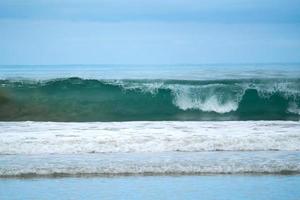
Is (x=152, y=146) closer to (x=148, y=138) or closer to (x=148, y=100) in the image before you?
(x=148, y=138)

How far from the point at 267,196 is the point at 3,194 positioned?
12.9ft

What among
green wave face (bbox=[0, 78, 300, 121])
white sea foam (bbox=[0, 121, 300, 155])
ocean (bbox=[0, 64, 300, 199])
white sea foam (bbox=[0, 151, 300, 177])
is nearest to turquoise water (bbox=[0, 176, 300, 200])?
ocean (bbox=[0, 64, 300, 199])

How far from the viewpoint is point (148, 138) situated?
14.3 m

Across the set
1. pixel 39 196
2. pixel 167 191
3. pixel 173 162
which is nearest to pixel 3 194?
pixel 39 196

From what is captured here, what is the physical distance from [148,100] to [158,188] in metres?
16.3

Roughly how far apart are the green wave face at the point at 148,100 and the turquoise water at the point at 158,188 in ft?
40.3

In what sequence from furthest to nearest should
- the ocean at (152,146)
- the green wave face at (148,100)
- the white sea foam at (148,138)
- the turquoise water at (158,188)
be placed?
the green wave face at (148,100)
the white sea foam at (148,138)
the ocean at (152,146)
the turquoise water at (158,188)

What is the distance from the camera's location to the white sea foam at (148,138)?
13398mm

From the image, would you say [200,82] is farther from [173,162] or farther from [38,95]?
[173,162]

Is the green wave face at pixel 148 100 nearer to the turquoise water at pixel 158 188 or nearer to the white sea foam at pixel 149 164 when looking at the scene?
the white sea foam at pixel 149 164

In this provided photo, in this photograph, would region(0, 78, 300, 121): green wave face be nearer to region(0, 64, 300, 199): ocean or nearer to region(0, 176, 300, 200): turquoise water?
region(0, 64, 300, 199): ocean

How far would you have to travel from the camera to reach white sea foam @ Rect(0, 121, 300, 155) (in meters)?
13.4

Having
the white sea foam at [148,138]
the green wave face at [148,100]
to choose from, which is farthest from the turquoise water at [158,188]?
the green wave face at [148,100]

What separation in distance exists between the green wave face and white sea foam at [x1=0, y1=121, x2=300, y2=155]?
21.0 feet
